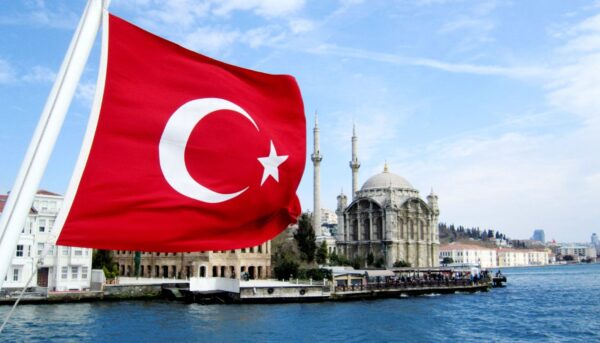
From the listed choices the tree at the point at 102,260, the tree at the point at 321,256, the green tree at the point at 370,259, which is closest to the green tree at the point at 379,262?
the green tree at the point at 370,259

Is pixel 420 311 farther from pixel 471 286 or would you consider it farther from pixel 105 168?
pixel 105 168

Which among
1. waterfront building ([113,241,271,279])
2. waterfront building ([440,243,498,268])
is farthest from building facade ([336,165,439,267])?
waterfront building ([440,243,498,268])

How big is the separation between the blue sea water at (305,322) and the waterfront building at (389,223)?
4256 cm

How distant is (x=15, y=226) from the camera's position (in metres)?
3.43

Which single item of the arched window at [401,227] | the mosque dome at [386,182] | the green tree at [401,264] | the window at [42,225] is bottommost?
the green tree at [401,264]

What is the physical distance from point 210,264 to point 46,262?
1521 cm

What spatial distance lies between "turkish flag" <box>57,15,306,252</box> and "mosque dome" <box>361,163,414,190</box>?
86.8 m

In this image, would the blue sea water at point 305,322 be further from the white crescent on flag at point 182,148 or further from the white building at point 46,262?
the white crescent on flag at point 182,148

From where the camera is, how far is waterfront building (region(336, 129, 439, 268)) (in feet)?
283

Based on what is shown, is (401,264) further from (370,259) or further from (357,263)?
(357,263)

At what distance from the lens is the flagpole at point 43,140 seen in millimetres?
3432

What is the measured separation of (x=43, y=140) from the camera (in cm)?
354

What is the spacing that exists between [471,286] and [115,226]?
186 feet

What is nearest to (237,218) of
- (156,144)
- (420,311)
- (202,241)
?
(202,241)
